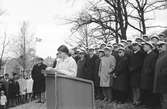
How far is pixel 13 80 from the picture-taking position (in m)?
19.5

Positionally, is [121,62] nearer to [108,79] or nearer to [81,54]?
[108,79]

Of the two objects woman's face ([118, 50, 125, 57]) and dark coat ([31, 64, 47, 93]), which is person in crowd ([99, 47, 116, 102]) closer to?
woman's face ([118, 50, 125, 57])

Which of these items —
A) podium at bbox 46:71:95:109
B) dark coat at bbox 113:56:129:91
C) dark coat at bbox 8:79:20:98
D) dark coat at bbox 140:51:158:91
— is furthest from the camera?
dark coat at bbox 8:79:20:98

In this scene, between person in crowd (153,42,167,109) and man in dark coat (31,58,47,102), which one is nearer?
person in crowd (153,42,167,109)

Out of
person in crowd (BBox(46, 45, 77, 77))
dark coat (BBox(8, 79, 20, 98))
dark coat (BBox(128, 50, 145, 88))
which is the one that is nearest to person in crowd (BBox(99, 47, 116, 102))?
dark coat (BBox(128, 50, 145, 88))

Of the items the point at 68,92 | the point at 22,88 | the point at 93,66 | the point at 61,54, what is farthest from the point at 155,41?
the point at 22,88

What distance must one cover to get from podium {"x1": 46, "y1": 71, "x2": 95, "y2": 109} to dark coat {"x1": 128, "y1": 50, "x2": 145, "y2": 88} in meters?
4.60

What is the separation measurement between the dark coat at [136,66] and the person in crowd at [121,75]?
38 centimetres

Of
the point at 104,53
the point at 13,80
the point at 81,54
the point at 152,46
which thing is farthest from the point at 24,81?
the point at 152,46

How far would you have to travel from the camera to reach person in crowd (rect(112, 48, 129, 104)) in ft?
33.7

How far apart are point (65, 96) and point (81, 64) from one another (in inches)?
296

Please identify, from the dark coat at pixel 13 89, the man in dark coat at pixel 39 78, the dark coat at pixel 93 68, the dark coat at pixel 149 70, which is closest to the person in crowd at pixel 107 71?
the dark coat at pixel 93 68

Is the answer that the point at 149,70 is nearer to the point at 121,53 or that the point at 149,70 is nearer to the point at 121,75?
the point at 121,75

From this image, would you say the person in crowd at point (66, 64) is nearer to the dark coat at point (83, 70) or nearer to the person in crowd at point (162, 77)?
the person in crowd at point (162, 77)
